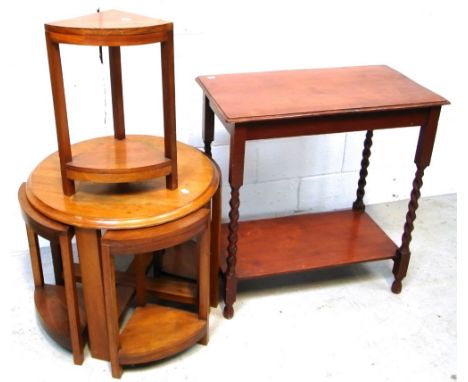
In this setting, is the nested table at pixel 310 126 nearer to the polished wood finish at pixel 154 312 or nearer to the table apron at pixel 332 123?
the table apron at pixel 332 123

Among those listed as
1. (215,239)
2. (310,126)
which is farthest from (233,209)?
(310,126)

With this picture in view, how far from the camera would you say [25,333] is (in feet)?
6.82

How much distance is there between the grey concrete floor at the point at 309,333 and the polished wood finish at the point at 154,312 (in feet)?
0.34

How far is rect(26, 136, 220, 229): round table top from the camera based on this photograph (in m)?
1.69

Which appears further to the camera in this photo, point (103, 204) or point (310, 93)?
point (310, 93)

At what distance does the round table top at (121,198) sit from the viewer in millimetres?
1694

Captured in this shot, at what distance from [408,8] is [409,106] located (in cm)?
88

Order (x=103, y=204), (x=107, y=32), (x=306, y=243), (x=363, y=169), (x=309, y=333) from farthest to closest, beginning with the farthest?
(x=363, y=169), (x=306, y=243), (x=309, y=333), (x=103, y=204), (x=107, y=32)

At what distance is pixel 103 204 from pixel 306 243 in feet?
3.15

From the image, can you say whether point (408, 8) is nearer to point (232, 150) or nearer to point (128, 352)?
point (232, 150)

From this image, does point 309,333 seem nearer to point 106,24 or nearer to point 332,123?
point 332,123

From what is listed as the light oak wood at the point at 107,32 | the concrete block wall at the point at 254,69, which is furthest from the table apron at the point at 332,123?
the concrete block wall at the point at 254,69

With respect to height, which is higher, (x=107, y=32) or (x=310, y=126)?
(x=107, y=32)

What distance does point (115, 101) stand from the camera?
6.44 ft
